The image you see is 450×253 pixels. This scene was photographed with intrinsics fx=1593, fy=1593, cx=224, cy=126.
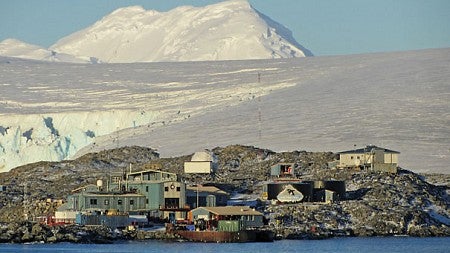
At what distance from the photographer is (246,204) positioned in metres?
80.2

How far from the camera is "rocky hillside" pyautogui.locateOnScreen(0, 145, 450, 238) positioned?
77.3 metres

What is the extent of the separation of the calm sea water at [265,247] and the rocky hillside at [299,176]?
11.0 ft

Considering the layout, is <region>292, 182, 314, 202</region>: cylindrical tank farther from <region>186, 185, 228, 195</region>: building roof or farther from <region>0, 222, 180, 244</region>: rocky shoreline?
<region>0, 222, 180, 244</region>: rocky shoreline

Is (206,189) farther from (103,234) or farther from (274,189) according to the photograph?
(103,234)

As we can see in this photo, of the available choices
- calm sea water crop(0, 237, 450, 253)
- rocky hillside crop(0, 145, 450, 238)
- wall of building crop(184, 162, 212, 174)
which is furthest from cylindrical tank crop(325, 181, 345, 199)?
wall of building crop(184, 162, 212, 174)

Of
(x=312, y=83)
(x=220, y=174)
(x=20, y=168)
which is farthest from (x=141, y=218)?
(x=312, y=83)

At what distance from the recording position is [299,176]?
8781cm

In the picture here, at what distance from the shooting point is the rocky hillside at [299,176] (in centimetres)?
7731

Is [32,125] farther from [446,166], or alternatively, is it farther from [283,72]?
[446,166]

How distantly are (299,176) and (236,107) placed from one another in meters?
29.7

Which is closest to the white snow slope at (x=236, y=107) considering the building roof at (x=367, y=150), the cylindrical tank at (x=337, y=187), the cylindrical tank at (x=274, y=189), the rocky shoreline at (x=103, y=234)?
the building roof at (x=367, y=150)

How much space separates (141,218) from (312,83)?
4970 centimetres

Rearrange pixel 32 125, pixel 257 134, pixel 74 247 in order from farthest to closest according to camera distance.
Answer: pixel 32 125
pixel 257 134
pixel 74 247

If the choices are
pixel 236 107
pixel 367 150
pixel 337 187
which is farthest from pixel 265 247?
pixel 236 107
